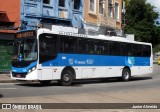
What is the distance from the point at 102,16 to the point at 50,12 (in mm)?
7823

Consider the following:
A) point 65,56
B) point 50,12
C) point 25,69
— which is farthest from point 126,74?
point 25,69

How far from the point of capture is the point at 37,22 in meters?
29.3

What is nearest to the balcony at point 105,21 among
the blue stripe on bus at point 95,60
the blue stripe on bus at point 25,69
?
the blue stripe on bus at point 95,60

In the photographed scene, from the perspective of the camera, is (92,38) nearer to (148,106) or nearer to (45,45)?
(45,45)

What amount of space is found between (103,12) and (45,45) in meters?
19.5

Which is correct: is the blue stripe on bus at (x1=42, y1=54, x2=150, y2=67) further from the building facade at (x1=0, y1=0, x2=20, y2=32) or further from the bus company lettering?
the building facade at (x1=0, y1=0, x2=20, y2=32)

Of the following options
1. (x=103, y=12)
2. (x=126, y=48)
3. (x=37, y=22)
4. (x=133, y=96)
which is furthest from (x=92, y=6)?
(x=133, y=96)

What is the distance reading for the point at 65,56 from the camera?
66.9ft

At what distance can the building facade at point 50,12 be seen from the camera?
94.9 feet

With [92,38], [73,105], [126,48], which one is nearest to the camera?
[73,105]

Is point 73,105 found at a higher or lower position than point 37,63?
lower

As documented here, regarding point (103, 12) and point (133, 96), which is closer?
point (133, 96)

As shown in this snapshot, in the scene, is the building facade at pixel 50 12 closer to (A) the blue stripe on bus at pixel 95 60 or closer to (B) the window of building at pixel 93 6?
(B) the window of building at pixel 93 6

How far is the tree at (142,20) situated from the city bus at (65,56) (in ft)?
113
